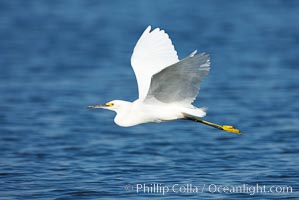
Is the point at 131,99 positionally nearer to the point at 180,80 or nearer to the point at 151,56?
Result: the point at 151,56

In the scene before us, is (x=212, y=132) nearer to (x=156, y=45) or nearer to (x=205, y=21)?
(x=156, y=45)

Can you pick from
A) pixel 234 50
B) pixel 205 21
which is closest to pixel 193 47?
pixel 234 50

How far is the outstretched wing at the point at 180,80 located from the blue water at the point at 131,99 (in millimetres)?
1412

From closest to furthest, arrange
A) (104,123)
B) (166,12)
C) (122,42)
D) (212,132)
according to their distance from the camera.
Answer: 1. (212,132)
2. (104,123)
3. (122,42)
4. (166,12)

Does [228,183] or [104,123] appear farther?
[104,123]

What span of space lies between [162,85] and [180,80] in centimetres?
25

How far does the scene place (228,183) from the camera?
35.8 feet

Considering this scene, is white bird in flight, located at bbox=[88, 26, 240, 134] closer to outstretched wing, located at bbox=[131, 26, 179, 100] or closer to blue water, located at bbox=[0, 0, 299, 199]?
outstretched wing, located at bbox=[131, 26, 179, 100]

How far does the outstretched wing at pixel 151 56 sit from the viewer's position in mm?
10812

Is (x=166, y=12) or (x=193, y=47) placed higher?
(x=166, y=12)

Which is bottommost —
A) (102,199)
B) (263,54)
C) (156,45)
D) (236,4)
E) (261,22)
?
(102,199)

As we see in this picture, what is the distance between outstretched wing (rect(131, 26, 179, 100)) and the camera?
10.8 meters

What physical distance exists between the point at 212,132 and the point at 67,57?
406 inches

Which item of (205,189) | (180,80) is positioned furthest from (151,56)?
(205,189)
